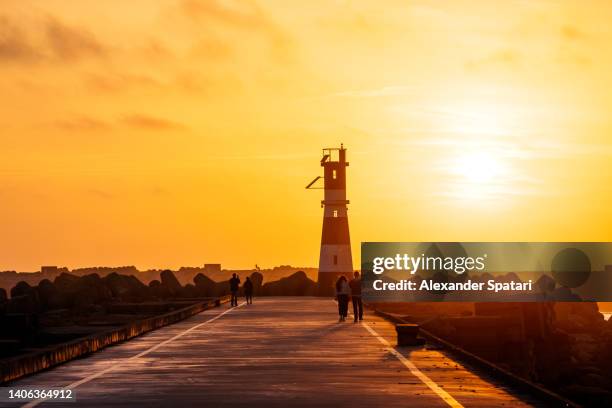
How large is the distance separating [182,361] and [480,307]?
177ft

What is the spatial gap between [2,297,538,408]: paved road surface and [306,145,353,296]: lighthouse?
179ft

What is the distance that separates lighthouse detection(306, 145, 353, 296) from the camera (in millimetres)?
91500

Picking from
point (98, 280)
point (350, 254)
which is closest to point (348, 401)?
point (350, 254)

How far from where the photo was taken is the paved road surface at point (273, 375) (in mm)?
18734

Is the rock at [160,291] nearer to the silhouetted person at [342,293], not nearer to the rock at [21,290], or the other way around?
the rock at [21,290]

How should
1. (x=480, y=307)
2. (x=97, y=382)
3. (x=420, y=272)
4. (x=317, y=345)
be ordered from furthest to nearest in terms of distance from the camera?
(x=420, y=272)
(x=480, y=307)
(x=317, y=345)
(x=97, y=382)

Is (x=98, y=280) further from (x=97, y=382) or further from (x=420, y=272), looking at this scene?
(x=97, y=382)

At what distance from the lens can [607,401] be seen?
107 feet

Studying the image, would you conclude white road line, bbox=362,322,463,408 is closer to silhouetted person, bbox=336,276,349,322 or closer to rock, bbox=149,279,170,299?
silhouetted person, bbox=336,276,349,322

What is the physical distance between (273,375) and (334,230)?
68.7 m

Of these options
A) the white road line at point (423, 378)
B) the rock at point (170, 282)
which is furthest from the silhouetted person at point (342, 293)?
the rock at point (170, 282)

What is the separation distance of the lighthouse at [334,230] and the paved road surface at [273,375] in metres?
54.4

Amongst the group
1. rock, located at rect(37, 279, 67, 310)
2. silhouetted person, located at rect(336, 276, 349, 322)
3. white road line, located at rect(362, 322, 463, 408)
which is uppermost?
rock, located at rect(37, 279, 67, 310)

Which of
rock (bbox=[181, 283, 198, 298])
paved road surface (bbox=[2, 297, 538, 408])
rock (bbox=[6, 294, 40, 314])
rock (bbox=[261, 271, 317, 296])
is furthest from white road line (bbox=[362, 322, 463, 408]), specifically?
rock (bbox=[261, 271, 317, 296])
